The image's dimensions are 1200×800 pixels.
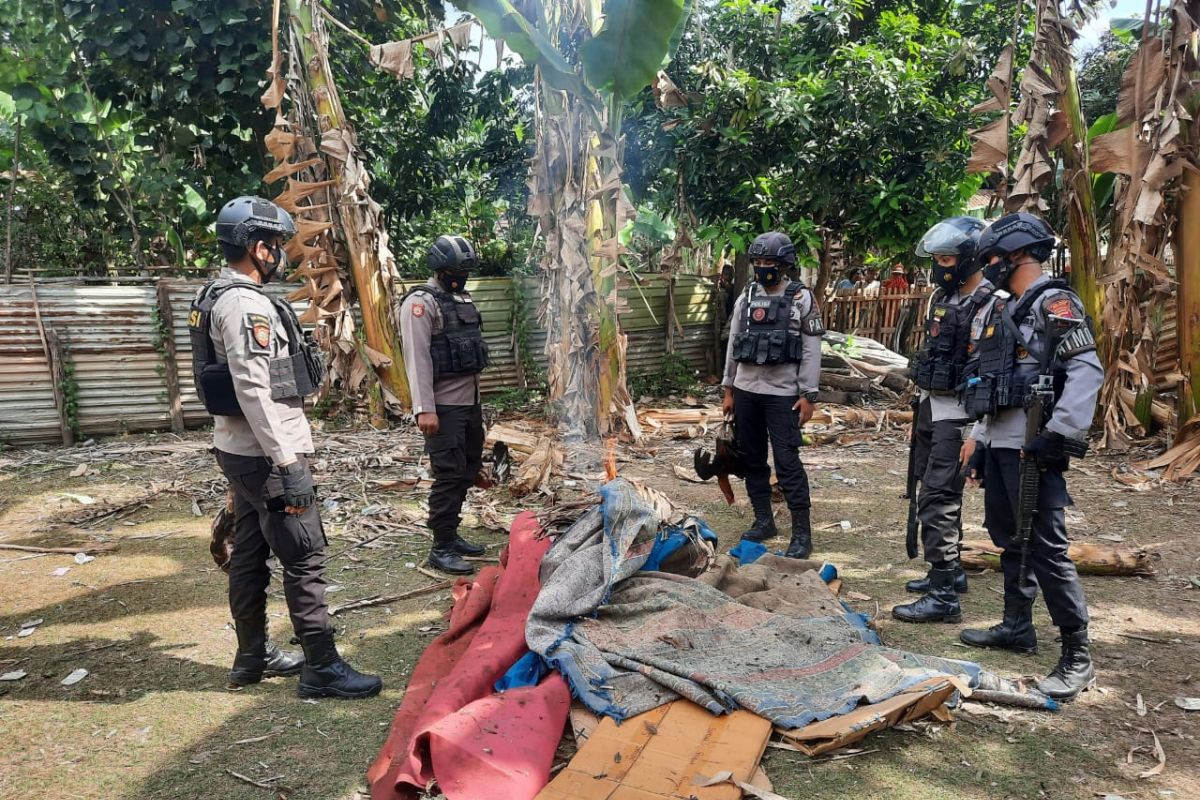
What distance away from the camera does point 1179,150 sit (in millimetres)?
6359

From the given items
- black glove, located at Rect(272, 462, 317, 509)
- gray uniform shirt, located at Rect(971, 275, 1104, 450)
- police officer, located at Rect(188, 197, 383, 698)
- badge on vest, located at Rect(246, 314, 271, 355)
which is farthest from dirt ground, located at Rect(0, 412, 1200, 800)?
badge on vest, located at Rect(246, 314, 271, 355)

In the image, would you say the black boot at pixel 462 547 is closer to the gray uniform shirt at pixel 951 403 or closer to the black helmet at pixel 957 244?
the gray uniform shirt at pixel 951 403

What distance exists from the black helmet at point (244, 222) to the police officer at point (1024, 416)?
122 inches

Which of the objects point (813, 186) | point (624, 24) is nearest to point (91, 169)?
point (624, 24)

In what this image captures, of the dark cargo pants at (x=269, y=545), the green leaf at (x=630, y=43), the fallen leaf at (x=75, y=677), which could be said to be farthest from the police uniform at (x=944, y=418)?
the fallen leaf at (x=75, y=677)

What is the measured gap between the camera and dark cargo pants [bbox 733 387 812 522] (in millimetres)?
4875

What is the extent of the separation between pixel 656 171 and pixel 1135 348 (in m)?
5.85

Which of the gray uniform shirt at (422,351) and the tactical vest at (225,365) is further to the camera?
the gray uniform shirt at (422,351)

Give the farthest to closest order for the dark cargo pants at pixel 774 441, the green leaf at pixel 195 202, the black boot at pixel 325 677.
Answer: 1. the green leaf at pixel 195 202
2. the dark cargo pants at pixel 774 441
3. the black boot at pixel 325 677

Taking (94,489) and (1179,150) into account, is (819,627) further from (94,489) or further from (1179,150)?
(94,489)

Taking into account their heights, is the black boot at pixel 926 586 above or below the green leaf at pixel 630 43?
below

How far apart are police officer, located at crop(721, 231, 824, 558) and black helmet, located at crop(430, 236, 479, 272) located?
1774mm

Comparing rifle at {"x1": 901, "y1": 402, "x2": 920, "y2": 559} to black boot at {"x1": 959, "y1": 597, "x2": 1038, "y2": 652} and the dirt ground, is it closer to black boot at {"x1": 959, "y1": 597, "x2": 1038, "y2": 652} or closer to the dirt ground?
the dirt ground

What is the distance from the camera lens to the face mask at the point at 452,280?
189 inches
